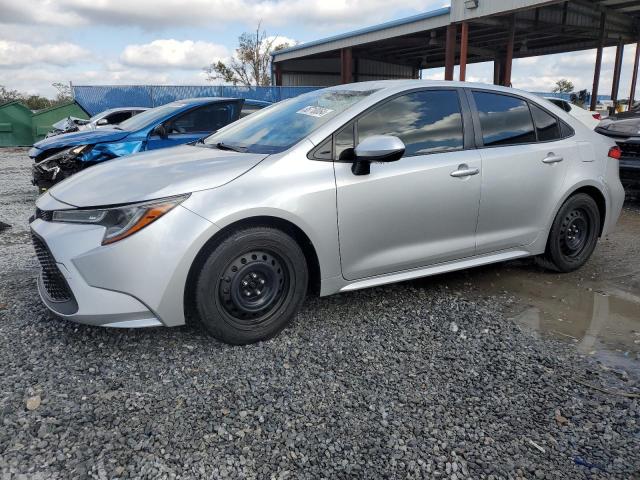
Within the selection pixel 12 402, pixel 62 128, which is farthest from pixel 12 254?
pixel 62 128

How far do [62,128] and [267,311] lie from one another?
14963 millimetres

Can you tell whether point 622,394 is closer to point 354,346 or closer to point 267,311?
point 354,346

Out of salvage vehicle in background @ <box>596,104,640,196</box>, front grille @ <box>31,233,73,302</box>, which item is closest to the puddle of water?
front grille @ <box>31,233,73,302</box>

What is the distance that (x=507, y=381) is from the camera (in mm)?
2732

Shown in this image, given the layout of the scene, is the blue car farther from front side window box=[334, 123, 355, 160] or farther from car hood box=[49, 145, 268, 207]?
front side window box=[334, 123, 355, 160]

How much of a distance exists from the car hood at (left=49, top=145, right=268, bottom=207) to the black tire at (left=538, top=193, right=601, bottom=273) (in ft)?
8.61

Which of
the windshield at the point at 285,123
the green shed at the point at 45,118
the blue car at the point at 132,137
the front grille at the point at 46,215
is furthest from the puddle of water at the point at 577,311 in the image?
the green shed at the point at 45,118

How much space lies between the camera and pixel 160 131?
6.73 metres

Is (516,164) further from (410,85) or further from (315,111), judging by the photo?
(315,111)

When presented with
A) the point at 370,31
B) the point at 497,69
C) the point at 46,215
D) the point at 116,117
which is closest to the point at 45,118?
the point at 116,117

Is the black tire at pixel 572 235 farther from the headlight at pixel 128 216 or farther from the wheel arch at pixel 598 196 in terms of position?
the headlight at pixel 128 216

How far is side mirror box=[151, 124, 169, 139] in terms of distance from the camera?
6698mm

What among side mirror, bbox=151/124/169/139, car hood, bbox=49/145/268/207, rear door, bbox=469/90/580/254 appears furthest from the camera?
side mirror, bbox=151/124/169/139

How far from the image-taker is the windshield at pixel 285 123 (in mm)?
3318
